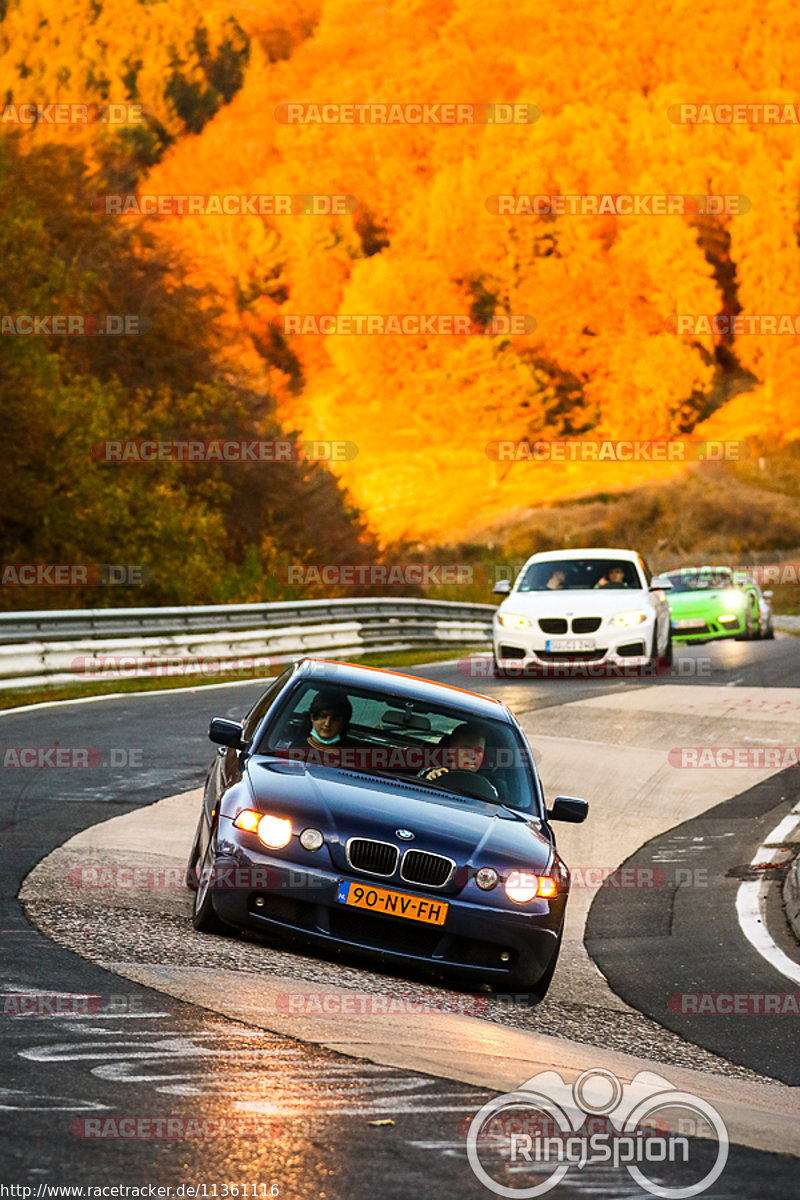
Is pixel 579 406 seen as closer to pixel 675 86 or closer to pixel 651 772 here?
pixel 675 86

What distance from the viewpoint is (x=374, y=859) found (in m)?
7.46

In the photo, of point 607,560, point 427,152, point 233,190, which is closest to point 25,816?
point 607,560

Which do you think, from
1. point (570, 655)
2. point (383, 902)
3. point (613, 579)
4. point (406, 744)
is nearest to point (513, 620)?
point (570, 655)

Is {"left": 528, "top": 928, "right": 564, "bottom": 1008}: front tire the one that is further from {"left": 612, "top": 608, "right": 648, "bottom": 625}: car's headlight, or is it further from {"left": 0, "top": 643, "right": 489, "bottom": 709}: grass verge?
{"left": 612, "top": 608, "right": 648, "bottom": 625}: car's headlight

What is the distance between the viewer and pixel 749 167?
9262cm

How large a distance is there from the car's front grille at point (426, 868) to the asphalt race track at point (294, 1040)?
0.48 metres

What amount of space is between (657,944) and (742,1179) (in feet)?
16.0

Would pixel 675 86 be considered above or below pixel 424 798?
above

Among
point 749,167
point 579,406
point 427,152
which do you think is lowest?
point 579,406

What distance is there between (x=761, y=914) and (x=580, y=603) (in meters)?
12.5

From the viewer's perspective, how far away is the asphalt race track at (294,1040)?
443 cm

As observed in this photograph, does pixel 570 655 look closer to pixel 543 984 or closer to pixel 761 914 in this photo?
pixel 761 914

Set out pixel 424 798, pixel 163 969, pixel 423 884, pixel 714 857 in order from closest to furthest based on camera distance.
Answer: pixel 163 969 < pixel 423 884 < pixel 424 798 < pixel 714 857

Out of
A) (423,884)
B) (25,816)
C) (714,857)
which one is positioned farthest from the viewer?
(714,857)
